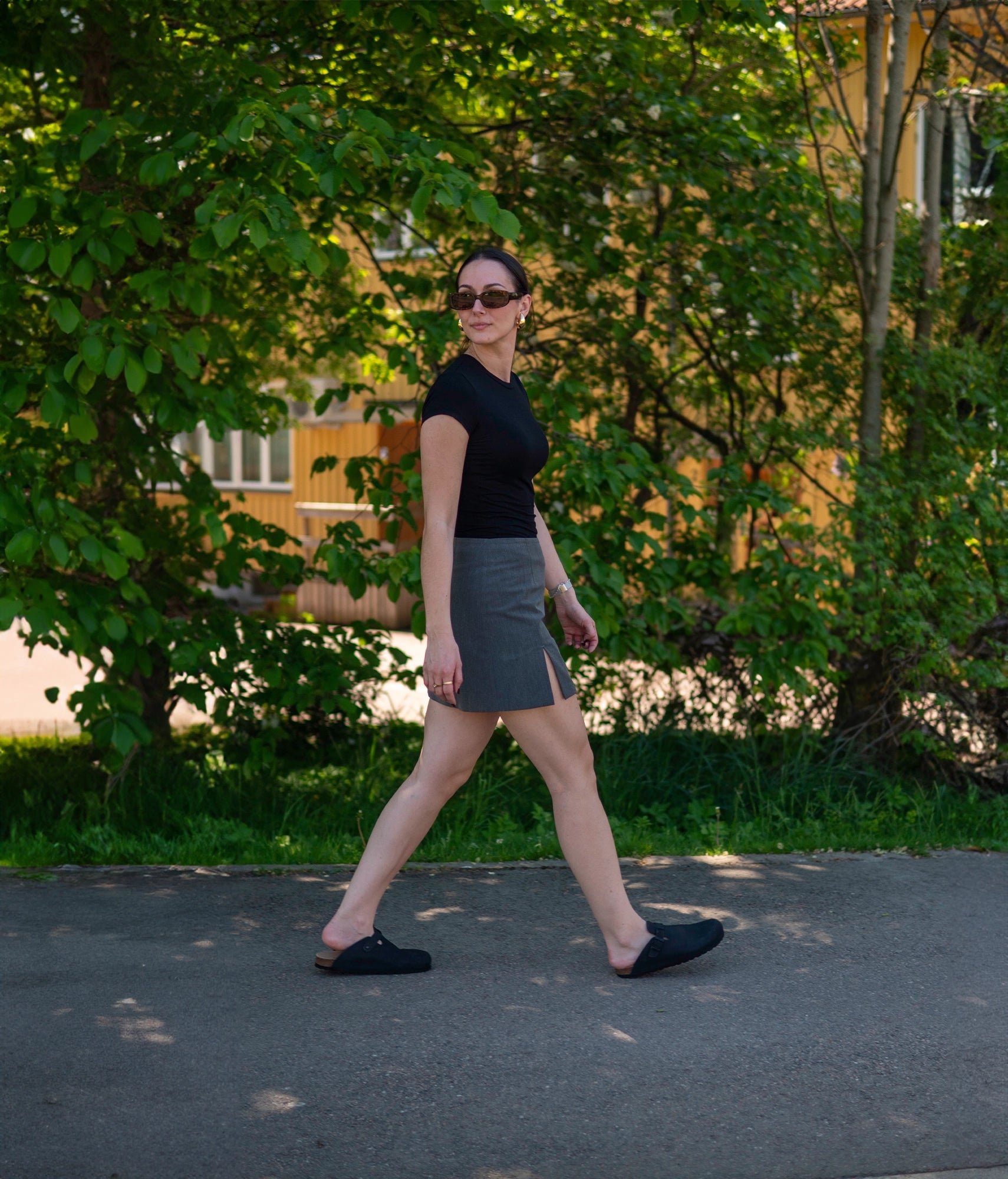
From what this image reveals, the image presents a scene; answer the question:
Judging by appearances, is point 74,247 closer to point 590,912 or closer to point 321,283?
point 321,283

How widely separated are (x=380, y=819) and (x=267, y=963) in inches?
22.4

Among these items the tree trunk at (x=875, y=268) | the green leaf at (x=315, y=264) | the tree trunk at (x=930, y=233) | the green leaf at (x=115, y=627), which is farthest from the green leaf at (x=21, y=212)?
the tree trunk at (x=930, y=233)

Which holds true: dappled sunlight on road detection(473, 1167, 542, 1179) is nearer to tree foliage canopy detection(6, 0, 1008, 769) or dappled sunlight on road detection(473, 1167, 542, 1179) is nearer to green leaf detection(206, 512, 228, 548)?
tree foliage canopy detection(6, 0, 1008, 769)

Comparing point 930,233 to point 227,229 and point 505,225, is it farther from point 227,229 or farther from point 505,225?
point 227,229

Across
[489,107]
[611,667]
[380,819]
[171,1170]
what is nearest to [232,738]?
[611,667]

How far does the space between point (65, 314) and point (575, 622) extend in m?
2.10

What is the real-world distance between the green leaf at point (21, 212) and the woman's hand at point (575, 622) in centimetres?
227

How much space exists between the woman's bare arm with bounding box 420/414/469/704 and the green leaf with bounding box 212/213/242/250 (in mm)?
1160

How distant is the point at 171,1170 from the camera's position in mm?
3049

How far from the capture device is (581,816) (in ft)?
13.5

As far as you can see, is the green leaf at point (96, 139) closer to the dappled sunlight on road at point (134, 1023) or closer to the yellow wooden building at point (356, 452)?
the yellow wooden building at point (356, 452)

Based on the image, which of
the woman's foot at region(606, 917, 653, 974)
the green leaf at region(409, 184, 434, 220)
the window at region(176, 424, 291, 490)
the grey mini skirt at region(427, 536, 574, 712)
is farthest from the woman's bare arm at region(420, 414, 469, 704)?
the window at region(176, 424, 291, 490)

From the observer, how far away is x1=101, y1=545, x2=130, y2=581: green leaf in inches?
203

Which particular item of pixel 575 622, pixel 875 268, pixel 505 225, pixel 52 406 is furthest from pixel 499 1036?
pixel 875 268
